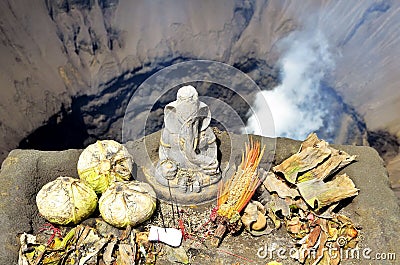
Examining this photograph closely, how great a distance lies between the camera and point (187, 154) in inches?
157

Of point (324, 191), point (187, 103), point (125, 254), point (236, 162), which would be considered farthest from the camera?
point (236, 162)

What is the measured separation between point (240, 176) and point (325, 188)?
0.74 m

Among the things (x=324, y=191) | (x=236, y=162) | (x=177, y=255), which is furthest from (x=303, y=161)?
(x=177, y=255)

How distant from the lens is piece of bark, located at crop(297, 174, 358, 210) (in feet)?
12.5

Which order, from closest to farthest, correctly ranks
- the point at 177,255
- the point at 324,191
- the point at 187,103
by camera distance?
the point at 177,255 → the point at 187,103 → the point at 324,191

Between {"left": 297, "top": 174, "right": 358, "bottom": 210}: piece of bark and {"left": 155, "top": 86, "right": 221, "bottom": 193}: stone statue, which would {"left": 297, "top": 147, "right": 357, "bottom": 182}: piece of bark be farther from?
{"left": 155, "top": 86, "right": 221, "bottom": 193}: stone statue

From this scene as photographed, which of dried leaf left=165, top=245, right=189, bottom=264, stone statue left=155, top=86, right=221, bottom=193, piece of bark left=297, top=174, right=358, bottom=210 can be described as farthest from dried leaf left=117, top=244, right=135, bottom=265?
piece of bark left=297, top=174, right=358, bottom=210

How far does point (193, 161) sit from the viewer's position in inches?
159

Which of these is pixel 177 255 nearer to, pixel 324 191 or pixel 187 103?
pixel 187 103

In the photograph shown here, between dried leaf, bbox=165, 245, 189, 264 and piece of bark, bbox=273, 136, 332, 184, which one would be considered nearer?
dried leaf, bbox=165, 245, 189, 264

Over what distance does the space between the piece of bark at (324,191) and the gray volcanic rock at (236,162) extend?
175 mm

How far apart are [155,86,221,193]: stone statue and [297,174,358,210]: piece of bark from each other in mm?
799

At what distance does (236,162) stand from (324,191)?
0.94 m

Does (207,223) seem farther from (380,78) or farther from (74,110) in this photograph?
(380,78)
